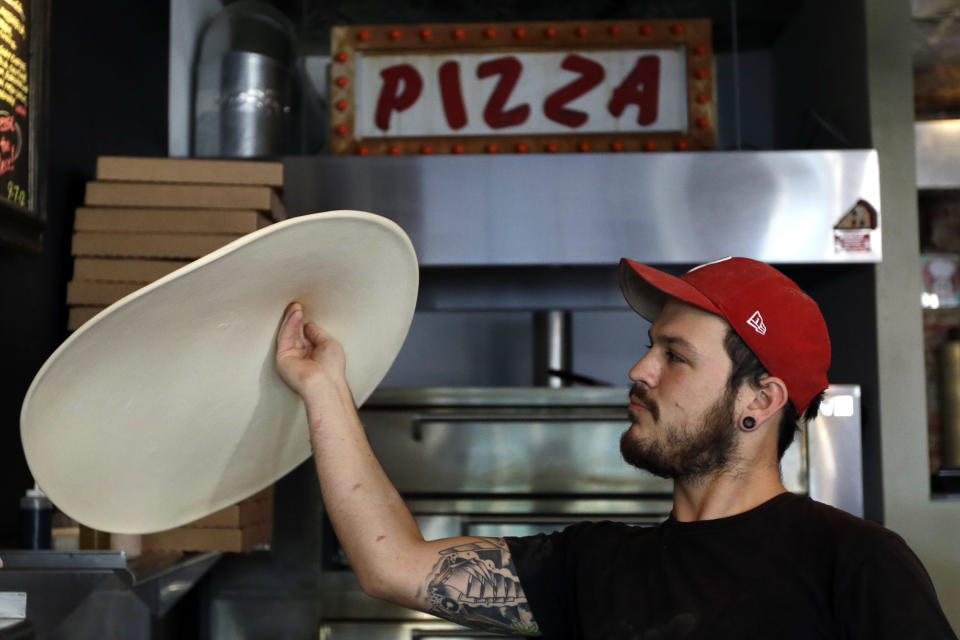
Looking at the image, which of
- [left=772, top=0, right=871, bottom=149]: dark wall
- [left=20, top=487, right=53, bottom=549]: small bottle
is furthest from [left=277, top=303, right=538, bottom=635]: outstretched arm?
[left=772, top=0, right=871, bottom=149]: dark wall

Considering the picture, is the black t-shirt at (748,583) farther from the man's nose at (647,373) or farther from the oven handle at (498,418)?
the oven handle at (498,418)

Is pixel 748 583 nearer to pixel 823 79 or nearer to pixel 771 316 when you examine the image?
pixel 771 316

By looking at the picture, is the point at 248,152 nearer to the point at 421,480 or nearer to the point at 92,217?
the point at 92,217

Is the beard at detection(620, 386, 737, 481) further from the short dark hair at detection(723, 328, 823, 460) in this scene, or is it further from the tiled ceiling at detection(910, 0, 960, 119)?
the tiled ceiling at detection(910, 0, 960, 119)

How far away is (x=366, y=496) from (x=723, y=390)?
0.44 metres

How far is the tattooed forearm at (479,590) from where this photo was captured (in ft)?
3.95

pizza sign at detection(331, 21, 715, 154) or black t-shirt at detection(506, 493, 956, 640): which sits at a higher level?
pizza sign at detection(331, 21, 715, 154)

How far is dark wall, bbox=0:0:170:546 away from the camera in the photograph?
6.35 feet

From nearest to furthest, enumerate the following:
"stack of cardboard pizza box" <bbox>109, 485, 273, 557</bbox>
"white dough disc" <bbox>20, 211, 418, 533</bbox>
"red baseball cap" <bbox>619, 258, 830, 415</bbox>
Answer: "white dough disc" <bbox>20, 211, 418, 533</bbox>, "red baseball cap" <bbox>619, 258, 830, 415</bbox>, "stack of cardboard pizza box" <bbox>109, 485, 273, 557</bbox>

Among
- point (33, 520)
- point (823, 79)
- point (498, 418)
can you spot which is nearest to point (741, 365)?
point (33, 520)

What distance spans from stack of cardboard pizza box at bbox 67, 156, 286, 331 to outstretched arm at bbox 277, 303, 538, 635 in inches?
44.5

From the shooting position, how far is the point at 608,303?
3.46 meters

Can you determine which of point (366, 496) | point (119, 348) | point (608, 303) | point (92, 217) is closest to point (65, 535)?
point (92, 217)

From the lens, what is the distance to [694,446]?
46.7 inches
